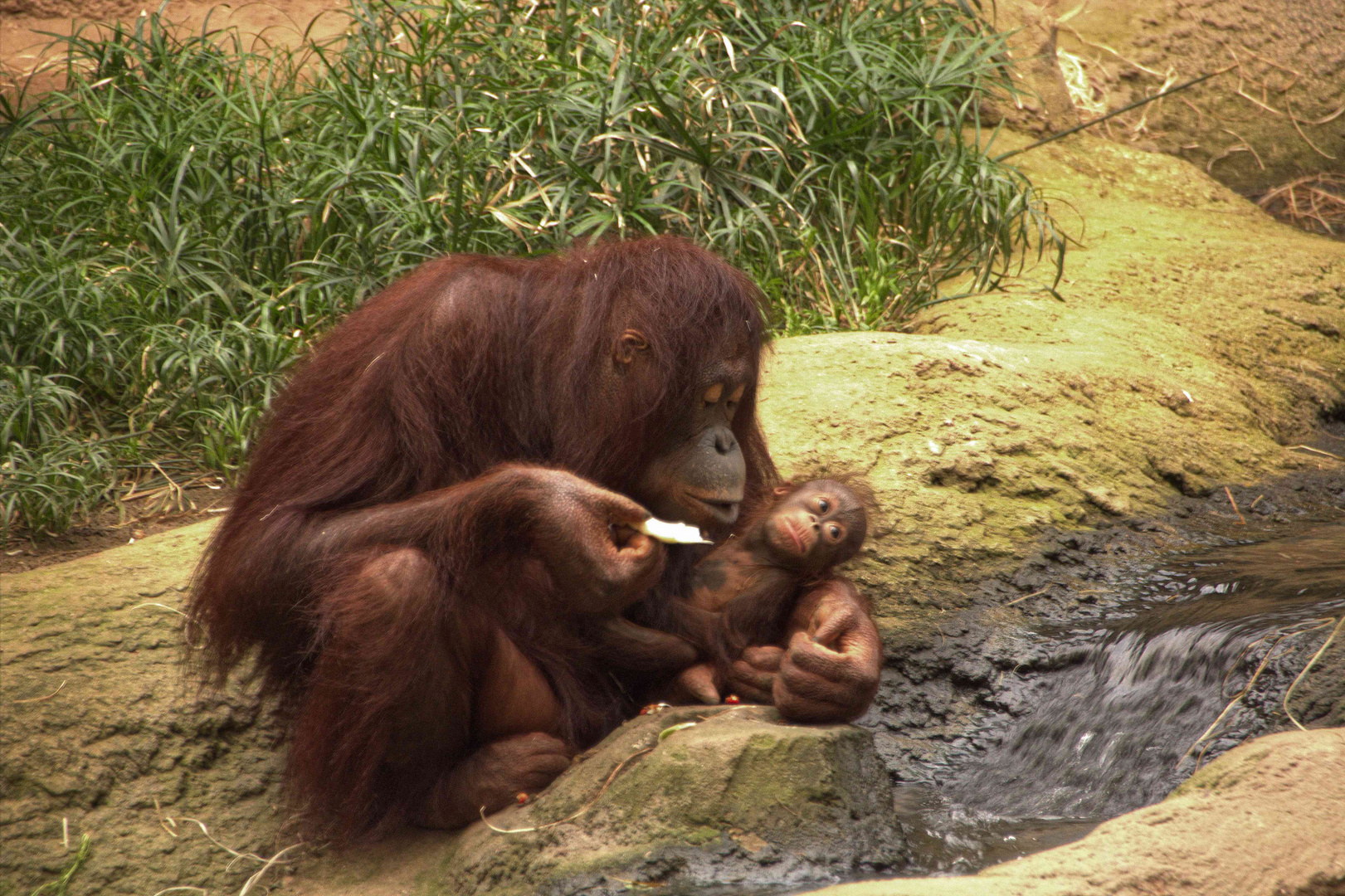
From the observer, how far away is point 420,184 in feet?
16.2

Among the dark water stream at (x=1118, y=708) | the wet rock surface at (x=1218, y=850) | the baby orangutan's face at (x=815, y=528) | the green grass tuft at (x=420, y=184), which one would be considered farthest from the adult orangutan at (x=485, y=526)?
the green grass tuft at (x=420, y=184)

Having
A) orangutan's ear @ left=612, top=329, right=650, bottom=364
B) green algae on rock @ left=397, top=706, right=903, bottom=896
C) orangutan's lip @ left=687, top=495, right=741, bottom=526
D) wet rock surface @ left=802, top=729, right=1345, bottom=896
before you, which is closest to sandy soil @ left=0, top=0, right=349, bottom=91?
orangutan's ear @ left=612, top=329, right=650, bottom=364

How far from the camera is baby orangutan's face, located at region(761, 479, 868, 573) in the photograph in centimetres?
292

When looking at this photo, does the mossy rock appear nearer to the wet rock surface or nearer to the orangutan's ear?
the wet rock surface

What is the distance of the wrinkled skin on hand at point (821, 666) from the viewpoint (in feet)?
8.36

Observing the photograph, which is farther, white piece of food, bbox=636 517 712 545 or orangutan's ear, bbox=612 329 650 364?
orangutan's ear, bbox=612 329 650 364

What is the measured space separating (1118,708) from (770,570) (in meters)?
0.81

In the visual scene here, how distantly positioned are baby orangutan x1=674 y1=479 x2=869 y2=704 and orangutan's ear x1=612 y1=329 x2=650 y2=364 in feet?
1.75

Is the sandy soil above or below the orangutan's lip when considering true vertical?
above

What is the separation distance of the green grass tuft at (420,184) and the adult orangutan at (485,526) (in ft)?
5.83

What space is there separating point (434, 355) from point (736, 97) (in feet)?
10.1

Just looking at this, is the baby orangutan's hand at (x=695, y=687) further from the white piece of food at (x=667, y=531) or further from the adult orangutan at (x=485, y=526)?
the white piece of food at (x=667, y=531)

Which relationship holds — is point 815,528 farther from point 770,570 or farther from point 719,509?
point 719,509

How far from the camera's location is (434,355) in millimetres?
2584
